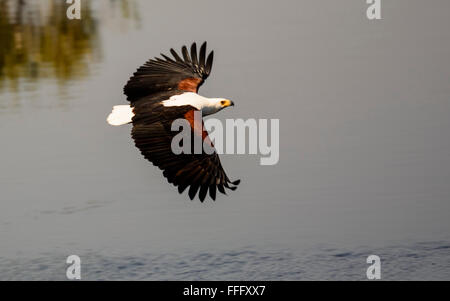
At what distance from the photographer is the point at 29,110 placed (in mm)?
14570

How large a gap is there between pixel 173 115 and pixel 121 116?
60 cm

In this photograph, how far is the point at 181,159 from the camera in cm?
1003

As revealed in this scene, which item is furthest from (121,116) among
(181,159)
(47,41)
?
(47,41)

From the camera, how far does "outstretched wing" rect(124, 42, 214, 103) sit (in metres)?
11.2

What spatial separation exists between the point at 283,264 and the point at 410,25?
20.2 ft

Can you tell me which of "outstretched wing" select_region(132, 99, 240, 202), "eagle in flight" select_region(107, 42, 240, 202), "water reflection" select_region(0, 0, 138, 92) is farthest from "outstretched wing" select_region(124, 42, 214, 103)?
"water reflection" select_region(0, 0, 138, 92)

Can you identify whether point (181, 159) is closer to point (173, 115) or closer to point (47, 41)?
point (173, 115)

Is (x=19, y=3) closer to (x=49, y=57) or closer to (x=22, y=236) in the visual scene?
(x=49, y=57)

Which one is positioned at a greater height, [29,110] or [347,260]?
[29,110]

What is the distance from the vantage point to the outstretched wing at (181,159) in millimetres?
9945

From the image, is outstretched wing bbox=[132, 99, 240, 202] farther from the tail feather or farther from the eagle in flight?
the tail feather

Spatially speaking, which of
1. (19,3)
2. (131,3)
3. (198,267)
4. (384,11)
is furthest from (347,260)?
(19,3)

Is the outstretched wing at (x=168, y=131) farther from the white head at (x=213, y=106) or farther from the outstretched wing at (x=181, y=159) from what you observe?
the white head at (x=213, y=106)
